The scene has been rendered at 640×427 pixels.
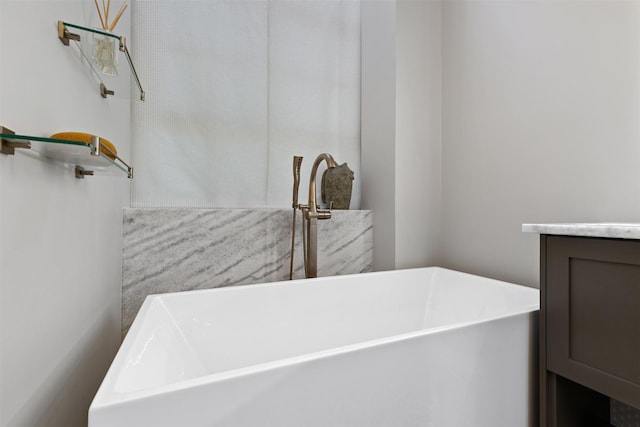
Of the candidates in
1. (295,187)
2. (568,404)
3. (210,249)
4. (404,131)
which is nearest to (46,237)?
(210,249)

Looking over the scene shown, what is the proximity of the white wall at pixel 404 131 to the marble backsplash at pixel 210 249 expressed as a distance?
0.28 m

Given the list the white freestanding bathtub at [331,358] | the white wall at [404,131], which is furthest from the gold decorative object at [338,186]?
the white freestanding bathtub at [331,358]

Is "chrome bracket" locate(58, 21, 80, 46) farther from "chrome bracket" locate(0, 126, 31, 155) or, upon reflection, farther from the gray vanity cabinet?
the gray vanity cabinet

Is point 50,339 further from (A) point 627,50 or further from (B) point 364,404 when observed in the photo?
(A) point 627,50

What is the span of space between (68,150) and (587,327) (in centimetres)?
126

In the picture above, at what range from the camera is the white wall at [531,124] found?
1.16 m

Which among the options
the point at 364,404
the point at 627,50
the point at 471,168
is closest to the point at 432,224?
the point at 471,168

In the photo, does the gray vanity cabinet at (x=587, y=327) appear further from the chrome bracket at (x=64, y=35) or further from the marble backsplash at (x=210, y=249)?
the chrome bracket at (x=64, y=35)

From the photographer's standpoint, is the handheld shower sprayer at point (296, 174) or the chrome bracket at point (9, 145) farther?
the handheld shower sprayer at point (296, 174)

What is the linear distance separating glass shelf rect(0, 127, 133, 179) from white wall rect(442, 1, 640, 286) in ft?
5.12

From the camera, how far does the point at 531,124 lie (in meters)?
1.44

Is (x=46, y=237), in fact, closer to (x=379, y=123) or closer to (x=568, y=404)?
(x=568, y=404)

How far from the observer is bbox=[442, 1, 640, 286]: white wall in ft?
3.81

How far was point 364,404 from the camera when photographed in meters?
0.70
